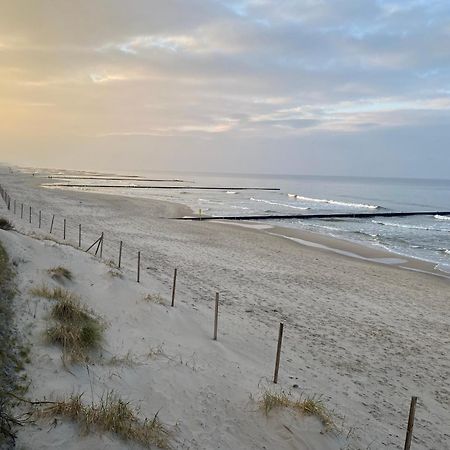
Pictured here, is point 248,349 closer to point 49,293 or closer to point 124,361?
point 124,361

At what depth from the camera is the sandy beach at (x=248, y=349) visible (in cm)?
549

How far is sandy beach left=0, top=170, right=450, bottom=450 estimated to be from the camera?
18.0 feet

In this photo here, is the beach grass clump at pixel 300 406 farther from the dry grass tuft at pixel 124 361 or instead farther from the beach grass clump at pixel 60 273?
the beach grass clump at pixel 60 273

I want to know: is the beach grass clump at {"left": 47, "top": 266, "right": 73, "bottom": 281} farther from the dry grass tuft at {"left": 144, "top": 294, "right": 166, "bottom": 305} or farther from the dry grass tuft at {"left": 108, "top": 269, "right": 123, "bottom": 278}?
the dry grass tuft at {"left": 144, "top": 294, "right": 166, "bottom": 305}

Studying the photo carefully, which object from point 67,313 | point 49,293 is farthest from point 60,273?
point 67,313

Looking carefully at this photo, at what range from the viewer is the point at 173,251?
2094 cm

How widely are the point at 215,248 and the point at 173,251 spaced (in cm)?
338

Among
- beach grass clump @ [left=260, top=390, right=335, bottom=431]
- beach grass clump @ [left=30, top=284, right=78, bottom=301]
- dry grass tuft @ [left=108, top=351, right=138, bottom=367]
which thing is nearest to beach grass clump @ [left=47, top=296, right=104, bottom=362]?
beach grass clump @ [left=30, top=284, right=78, bottom=301]

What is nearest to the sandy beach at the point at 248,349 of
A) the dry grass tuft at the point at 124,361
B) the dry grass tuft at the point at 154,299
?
the dry grass tuft at the point at 124,361

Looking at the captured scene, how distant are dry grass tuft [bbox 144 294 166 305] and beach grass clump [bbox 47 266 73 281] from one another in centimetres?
203

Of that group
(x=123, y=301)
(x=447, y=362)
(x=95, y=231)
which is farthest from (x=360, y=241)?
(x=123, y=301)

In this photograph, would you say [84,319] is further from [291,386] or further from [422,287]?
[422,287]

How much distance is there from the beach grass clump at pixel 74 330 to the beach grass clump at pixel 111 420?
1.28 metres

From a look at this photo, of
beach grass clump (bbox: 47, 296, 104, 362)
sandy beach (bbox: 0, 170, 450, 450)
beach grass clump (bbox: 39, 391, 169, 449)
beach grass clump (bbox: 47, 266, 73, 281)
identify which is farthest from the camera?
beach grass clump (bbox: 47, 266, 73, 281)
